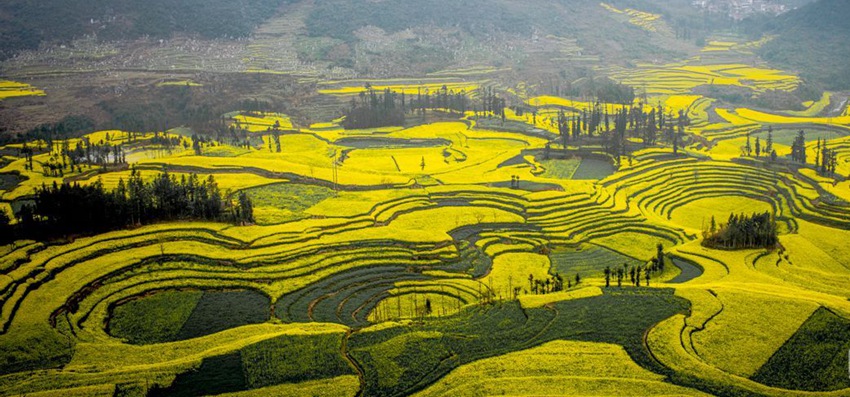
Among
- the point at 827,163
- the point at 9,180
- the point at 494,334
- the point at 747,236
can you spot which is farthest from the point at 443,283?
the point at 827,163

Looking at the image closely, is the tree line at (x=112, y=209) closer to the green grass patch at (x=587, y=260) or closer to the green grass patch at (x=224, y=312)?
the green grass patch at (x=224, y=312)

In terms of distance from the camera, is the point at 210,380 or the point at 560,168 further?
the point at 560,168

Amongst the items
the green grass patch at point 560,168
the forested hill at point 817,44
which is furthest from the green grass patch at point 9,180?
the forested hill at point 817,44

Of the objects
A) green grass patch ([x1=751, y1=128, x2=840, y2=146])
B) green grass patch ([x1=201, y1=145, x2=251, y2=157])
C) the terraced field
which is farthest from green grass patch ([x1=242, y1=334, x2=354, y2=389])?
green grass patch ([x1=751, y1=128, x2=840, y2=146])

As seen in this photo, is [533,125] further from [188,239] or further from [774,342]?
[774,342]

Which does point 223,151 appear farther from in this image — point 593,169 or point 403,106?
point 593,169
